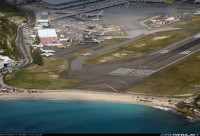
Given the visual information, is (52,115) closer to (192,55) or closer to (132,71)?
(132,71)

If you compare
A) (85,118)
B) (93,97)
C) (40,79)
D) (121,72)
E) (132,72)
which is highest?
(40,79)

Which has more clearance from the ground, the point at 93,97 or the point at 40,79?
the point at 40,79

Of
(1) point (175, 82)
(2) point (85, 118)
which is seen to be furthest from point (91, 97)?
(1) point (175, 82)

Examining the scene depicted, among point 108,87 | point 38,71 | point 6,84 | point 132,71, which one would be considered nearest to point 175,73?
point 132,71

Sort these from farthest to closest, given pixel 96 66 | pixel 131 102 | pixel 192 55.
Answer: pixel 192 55, pixel 96 66, pixel 131 102

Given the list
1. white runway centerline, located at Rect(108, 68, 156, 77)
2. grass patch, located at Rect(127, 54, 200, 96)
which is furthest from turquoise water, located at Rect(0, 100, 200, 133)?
white runway centerline, located at Rect(108, 68, 156, 77)

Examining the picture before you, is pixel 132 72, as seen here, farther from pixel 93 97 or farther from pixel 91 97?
pixel 91 97
